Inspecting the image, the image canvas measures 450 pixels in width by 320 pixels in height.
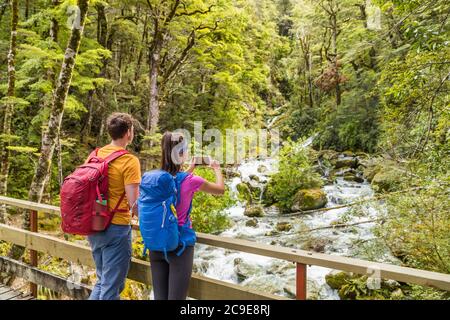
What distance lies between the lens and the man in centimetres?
272

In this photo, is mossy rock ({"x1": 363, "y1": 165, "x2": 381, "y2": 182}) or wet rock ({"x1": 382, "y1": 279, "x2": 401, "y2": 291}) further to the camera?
mossy rock ({"x1": 363, "y1": 165, "x2": 381, "y2": 182})

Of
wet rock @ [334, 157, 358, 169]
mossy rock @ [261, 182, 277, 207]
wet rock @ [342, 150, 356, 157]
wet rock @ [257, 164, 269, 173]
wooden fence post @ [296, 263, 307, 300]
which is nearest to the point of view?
wooden fence post @ [296, 263, 307, 300]

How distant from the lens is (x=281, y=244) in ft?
36.3

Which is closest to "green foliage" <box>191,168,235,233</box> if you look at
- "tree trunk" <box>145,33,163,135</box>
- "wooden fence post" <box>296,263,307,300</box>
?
"tree trunk" <box>145,33,163,135</box>

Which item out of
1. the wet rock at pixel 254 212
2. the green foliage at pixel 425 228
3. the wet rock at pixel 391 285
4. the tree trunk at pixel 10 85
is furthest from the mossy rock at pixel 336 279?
the tree trunk at pixel 10 85

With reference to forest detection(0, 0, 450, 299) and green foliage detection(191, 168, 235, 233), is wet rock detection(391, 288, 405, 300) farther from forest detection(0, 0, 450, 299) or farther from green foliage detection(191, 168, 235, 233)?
green foliage detection(191, 168, 235, 233)

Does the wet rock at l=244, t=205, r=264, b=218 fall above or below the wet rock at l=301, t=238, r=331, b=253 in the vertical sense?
above

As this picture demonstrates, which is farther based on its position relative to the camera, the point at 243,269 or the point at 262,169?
the point at 262,169

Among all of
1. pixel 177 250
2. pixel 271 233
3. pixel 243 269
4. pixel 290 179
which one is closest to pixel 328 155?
pixel 290 179

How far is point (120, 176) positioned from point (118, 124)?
0.42 m

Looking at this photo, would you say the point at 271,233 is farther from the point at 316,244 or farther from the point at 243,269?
the point at 243,269

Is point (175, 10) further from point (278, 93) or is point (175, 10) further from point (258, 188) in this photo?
point (278, 93)

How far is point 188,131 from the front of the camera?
17.5 m

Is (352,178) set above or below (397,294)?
above
